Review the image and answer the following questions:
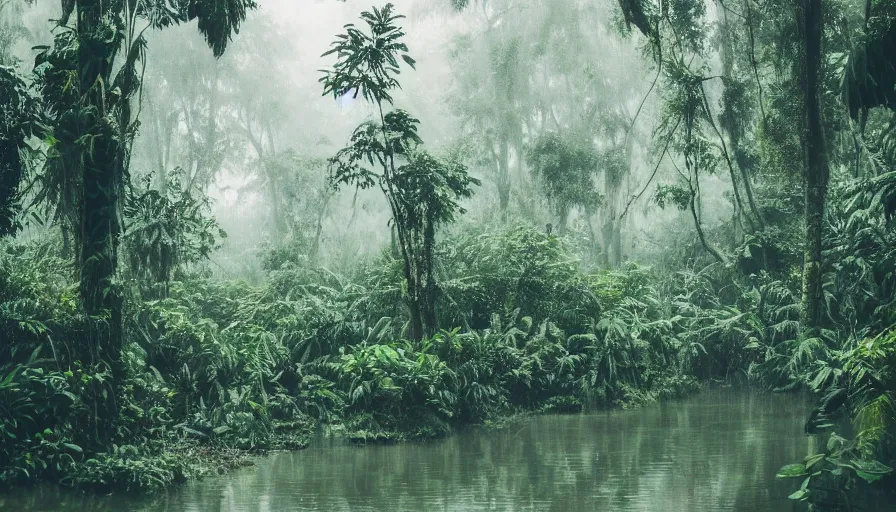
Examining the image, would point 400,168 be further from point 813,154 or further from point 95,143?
point 813,154

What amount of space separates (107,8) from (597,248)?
26.2m

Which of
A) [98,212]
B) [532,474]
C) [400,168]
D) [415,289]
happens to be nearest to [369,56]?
[400,168]

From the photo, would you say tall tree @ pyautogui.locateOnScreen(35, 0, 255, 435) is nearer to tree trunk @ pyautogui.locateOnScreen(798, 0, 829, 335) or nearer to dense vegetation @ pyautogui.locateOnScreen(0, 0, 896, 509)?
dense vegetation @ pyautogui.locateOnScreen(0, 0, 896, 509)

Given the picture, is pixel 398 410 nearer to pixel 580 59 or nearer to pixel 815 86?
pixel 815 86

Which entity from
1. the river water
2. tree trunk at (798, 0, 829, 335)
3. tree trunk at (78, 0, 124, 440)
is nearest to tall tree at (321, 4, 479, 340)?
the river water

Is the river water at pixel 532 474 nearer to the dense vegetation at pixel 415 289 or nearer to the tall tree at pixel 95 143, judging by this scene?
the dense vegetation at pixel 415 289

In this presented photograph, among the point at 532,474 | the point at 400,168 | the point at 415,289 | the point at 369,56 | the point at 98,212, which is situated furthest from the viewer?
the point at 415,289

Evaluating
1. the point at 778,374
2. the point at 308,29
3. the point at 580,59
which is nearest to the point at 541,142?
the point at 580,59

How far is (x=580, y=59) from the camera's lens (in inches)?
1331

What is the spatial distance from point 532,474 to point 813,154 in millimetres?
7518

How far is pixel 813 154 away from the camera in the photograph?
46.6 feet

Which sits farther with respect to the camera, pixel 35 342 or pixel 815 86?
pixel 815 86

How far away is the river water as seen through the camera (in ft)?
27.4

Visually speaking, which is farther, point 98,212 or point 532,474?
point 532,474
